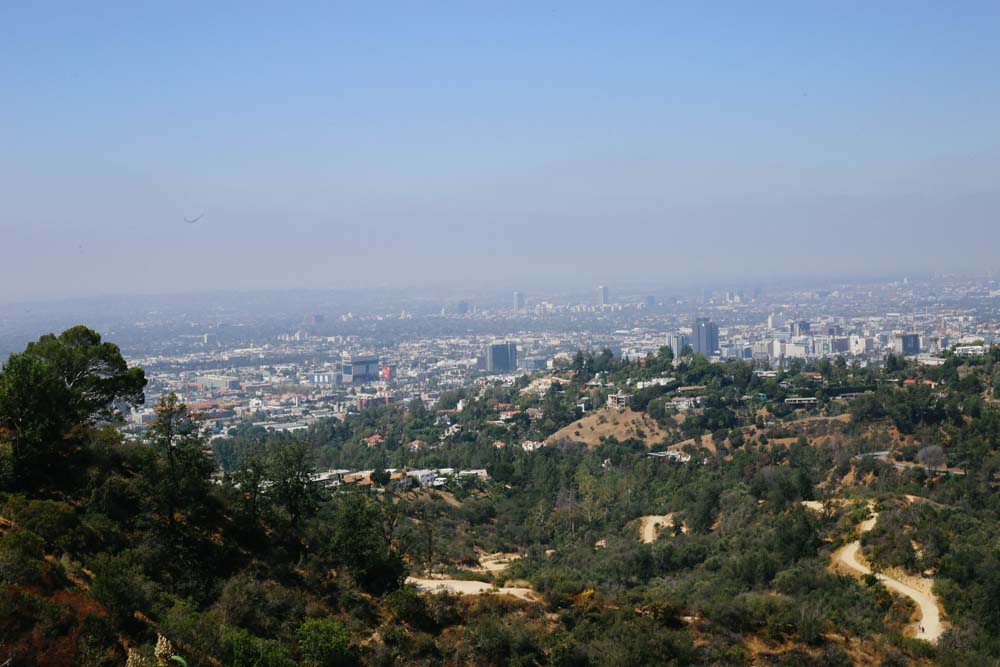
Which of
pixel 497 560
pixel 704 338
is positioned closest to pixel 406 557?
pixel 497 560

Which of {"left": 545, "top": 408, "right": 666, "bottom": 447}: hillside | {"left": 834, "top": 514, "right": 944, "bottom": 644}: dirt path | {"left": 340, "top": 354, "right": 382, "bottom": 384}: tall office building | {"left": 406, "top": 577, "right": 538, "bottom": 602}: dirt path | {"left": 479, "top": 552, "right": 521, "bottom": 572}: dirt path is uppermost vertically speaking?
{"left": 406, "top": 577, "right": 538, "bottom": 602}: dirt path

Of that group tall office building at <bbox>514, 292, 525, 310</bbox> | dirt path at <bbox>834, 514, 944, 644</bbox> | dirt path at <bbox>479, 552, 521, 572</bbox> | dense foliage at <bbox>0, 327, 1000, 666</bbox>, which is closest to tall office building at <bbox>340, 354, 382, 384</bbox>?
→ dense foliage at <bbox>0, 327, 1000, 666</bbox>

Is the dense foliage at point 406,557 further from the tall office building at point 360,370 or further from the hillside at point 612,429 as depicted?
the tall office building at point 360,370

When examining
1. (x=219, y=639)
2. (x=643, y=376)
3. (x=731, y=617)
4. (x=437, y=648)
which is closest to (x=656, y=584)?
(x=731, y=617)

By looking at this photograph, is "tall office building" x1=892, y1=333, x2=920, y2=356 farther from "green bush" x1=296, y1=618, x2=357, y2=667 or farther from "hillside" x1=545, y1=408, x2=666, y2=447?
"green bush" x1=296, y1=618, x2=357, y2=667

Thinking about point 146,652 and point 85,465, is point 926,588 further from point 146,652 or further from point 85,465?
point 85,465

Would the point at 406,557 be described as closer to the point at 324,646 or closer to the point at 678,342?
the point at 324,646
